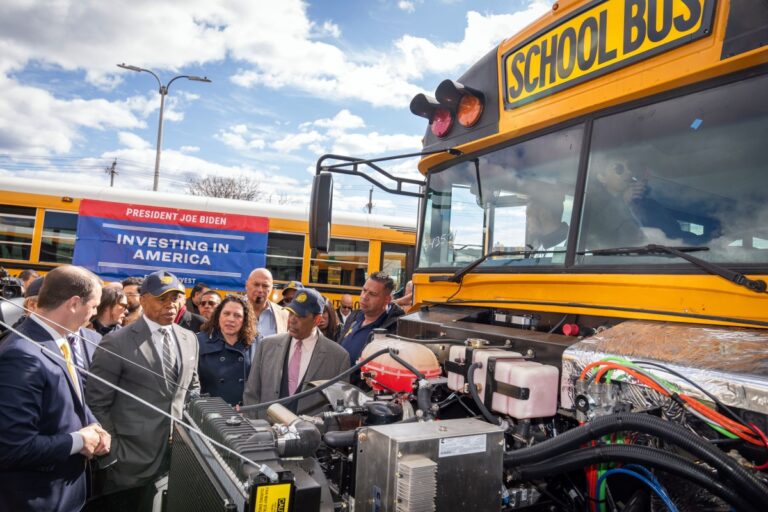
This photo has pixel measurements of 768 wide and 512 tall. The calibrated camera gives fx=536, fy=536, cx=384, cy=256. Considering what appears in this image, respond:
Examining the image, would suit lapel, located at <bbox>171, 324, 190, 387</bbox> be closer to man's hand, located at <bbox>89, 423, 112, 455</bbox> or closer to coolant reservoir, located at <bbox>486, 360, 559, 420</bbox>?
man's hand, located at <bbox>89, 423, 112, 455</bbox>

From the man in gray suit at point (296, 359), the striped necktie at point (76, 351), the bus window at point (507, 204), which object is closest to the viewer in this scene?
the bus window at point (507, 204)

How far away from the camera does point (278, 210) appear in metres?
11.3

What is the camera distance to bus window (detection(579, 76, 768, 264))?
205 centimetres

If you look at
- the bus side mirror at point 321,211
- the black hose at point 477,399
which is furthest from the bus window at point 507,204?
the black hose at point 477,399

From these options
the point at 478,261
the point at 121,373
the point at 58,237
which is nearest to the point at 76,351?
the point at 121,373

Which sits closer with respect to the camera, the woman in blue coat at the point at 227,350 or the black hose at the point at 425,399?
the black hose at the point at 425,399

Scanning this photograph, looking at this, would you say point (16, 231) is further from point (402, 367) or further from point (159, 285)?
point (402, 367)

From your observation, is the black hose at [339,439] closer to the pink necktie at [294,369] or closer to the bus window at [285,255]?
the pink necktie at [294,369]

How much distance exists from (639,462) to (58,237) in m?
11.3

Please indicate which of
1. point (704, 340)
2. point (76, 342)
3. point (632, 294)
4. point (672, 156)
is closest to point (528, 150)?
point (672, 156)

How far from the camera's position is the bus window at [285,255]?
11.0 meters

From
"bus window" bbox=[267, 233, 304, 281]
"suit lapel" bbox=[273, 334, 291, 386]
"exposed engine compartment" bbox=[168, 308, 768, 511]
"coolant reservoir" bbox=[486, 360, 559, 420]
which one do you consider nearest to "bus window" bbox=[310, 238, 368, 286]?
"bus window" bbox=[267, 233, 304, 281]

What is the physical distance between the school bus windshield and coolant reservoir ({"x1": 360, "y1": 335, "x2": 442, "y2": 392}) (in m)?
0.75

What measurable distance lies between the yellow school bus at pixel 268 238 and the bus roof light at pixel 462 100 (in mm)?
6774
